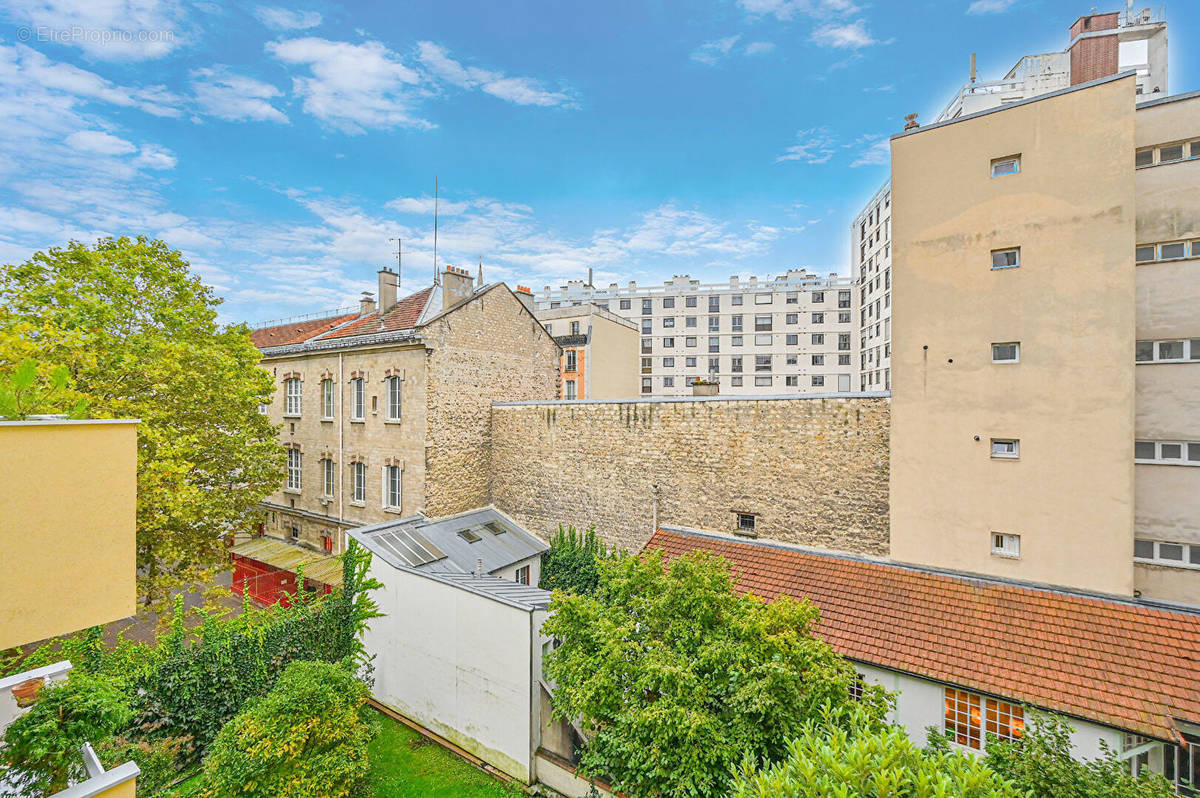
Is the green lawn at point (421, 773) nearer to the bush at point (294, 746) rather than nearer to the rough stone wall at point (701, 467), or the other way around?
the bush at point (294, 746)

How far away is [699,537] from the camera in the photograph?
1496 cm

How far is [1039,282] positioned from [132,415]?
2125cm

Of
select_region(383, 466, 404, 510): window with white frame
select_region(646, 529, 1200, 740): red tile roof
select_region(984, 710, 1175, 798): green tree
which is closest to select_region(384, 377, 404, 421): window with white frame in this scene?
select_region(383, 466, 404, 510): window with white frame

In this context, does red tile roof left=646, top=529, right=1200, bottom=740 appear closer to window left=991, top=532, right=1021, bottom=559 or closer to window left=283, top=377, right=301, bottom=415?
window left=991, top=532, right=1021, bottom=559

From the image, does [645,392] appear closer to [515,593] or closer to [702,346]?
[702,346]

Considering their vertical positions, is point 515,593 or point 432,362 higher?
point 432,362

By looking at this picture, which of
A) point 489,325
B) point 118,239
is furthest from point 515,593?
point 118,239

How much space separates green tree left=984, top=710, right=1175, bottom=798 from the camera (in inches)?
200

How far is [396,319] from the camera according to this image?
2000 cm

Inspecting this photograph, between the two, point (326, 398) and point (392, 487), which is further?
point (326, 398)

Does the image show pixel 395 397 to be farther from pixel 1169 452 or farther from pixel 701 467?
pixel 1169 452

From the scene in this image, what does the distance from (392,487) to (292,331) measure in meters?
17.1

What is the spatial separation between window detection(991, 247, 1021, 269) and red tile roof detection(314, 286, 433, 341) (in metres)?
17.7

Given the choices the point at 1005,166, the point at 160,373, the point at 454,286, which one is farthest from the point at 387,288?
the point at 1005,166
